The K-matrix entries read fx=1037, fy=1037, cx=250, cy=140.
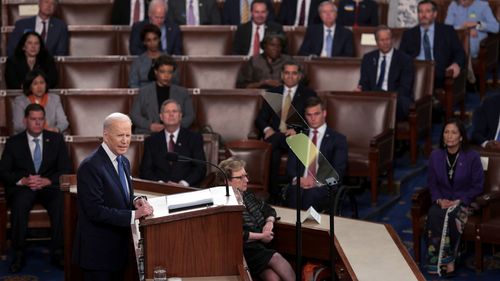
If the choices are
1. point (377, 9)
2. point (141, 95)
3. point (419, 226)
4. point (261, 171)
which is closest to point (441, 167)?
point (419, 226)

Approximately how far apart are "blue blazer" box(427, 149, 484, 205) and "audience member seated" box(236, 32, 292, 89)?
1.80 metres

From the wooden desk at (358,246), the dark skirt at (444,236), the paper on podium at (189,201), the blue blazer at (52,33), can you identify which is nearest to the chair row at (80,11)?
the blue blazer at (52,33)

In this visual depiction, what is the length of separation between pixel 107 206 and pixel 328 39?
14.5 feet

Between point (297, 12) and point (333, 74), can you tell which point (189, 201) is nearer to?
point (333, 74)

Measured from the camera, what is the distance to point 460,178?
6281mm

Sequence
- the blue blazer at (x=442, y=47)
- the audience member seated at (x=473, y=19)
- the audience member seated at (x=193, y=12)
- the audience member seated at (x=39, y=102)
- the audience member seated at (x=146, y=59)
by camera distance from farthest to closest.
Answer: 1. the audience member seated at (x=193, y=12)
2. the audience member seated at (x=473, y=19)
3. the blue blazer at (x=442, y=47)
4. the audience member seated at (x=146, y=59)
5. the audience member seated at (x=39, y=102)

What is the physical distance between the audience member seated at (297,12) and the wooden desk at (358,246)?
4.14m

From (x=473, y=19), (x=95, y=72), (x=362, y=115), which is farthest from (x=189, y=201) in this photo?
(x=473, y=19)

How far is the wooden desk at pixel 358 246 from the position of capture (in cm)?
445

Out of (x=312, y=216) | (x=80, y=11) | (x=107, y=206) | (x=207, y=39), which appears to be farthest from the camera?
(x=80, y=11)

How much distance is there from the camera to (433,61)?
7992mm

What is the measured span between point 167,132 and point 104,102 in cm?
94

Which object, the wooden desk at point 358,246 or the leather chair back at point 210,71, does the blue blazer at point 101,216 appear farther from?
the leather chair back at point 210,71

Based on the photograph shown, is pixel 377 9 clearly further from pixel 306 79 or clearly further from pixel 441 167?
pixel 441 167
